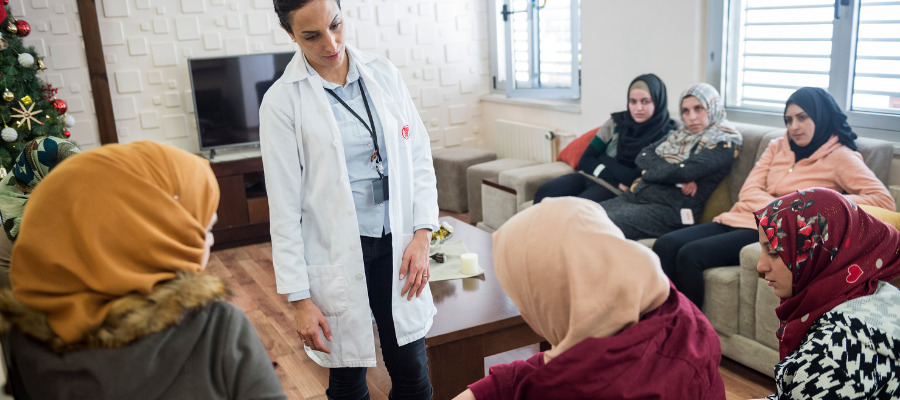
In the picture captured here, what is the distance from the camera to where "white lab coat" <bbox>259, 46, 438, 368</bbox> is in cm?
158

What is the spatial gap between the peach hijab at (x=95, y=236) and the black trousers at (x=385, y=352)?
0.76 metres

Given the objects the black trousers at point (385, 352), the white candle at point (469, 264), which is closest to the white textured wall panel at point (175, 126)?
the white candle at point (469, 264)

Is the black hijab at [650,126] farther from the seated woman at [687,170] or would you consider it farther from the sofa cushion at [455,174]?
the sofa cushion at [455,174]

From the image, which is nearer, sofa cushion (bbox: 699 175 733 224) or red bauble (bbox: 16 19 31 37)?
sofa cushion (bbox: 699 175 733 224)

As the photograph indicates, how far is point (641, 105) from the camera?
365 centimetres

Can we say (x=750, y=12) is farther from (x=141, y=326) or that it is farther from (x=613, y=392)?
(x=141, y=326)

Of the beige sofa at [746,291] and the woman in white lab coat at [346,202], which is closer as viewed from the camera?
the woman in white lab coat at [346,202]

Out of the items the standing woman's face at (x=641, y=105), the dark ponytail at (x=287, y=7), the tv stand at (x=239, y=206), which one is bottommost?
the tv stand at (x=239, y=206)

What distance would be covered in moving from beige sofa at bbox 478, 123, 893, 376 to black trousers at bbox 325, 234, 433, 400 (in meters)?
1.44

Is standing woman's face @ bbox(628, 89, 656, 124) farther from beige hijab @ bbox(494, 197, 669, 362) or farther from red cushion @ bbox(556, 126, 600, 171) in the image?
beige hijab @ bbox(494, 197, 669, 362)

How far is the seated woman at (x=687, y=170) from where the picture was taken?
326 centimetres

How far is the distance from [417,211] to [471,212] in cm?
324

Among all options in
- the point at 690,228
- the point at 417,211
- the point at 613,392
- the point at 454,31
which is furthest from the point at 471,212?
the point at 613,392

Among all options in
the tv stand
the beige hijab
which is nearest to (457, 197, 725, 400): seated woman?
the beige hijab
